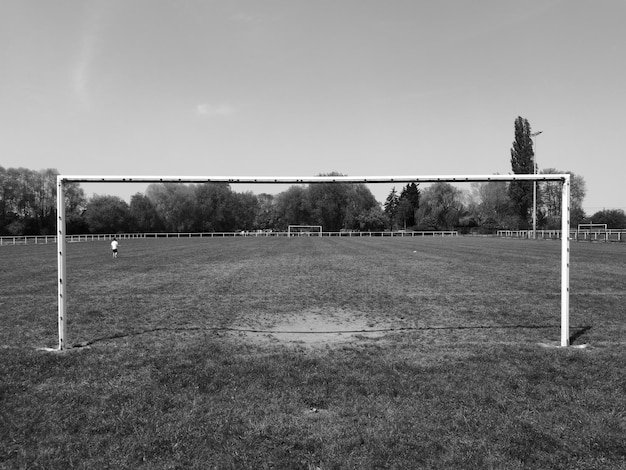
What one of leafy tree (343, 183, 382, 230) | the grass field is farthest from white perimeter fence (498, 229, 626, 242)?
leafy tree (343, 183, 382, 230)

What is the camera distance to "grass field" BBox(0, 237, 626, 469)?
3.43 m

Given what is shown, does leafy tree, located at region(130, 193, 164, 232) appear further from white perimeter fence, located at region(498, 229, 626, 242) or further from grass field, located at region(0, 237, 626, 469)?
grass field, located at region(0, 237, 626, 469)

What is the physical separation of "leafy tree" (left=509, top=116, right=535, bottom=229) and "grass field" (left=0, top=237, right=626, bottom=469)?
63.8m

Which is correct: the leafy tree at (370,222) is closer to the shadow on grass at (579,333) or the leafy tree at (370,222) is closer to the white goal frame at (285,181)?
the shadow on grass at (579,333)

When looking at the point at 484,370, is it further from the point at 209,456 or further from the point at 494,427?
the point at 209,456

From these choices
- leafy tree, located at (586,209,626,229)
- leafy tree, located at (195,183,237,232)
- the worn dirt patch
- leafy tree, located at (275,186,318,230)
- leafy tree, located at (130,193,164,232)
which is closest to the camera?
the worn dirt patch

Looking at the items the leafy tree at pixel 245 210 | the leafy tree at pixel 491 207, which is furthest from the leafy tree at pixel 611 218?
the leafy tree at pixel 245 210

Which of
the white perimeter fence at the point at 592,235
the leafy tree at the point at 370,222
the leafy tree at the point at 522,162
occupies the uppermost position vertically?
the leafy tree at the point at 522,162

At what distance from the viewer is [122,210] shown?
76.8m

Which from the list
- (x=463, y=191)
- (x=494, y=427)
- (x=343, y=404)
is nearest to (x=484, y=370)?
(x=494, y=427)

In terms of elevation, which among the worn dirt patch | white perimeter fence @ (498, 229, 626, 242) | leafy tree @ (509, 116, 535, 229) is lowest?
the worn dirt patch

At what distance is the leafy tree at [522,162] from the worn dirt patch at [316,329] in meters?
64.9

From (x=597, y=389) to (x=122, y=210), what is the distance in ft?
267

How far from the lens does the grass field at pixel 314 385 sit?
343 centimetres
